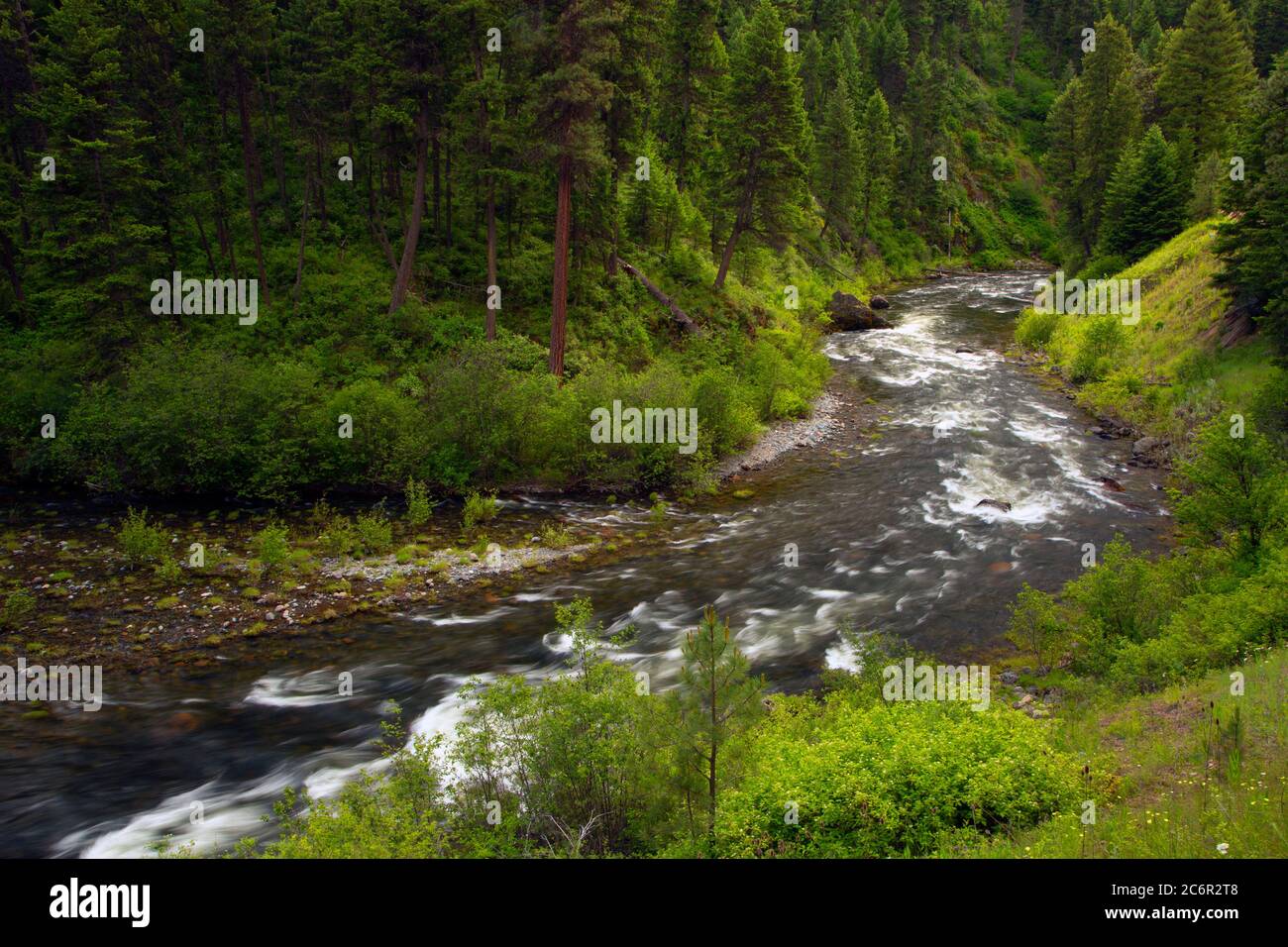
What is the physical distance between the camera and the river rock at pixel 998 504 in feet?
71.8

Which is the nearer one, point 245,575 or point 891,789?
point 891,789

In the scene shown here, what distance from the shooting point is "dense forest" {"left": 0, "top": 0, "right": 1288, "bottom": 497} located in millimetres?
23047

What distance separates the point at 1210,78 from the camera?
46.9 meters

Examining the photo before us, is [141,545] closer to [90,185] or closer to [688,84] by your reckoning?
[90,185]

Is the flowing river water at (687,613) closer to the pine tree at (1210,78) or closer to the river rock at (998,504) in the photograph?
the river rock at (998,504)

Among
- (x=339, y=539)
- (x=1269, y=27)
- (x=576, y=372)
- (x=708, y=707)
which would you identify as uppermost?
(x=1269, y=27)

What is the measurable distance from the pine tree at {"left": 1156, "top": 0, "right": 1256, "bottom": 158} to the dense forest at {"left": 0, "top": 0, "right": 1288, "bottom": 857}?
24 centimetres

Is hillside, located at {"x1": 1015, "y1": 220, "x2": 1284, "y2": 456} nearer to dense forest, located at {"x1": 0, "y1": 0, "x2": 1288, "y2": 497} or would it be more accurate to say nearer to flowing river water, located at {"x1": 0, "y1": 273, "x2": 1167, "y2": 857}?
flowing river water, located at {"x1": 0, "y1": 273, "x2": 1167, "y2": 857}

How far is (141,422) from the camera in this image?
2166 cm

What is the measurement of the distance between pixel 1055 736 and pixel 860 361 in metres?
33.0

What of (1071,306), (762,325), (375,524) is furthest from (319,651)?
(1071,306)

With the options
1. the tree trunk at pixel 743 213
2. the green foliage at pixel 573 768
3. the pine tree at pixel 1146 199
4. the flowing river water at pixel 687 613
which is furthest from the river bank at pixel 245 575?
the pine tree at pixel 1146 199

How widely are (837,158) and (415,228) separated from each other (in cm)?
4727

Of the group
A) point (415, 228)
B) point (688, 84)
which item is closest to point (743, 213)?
point (688, 84)
